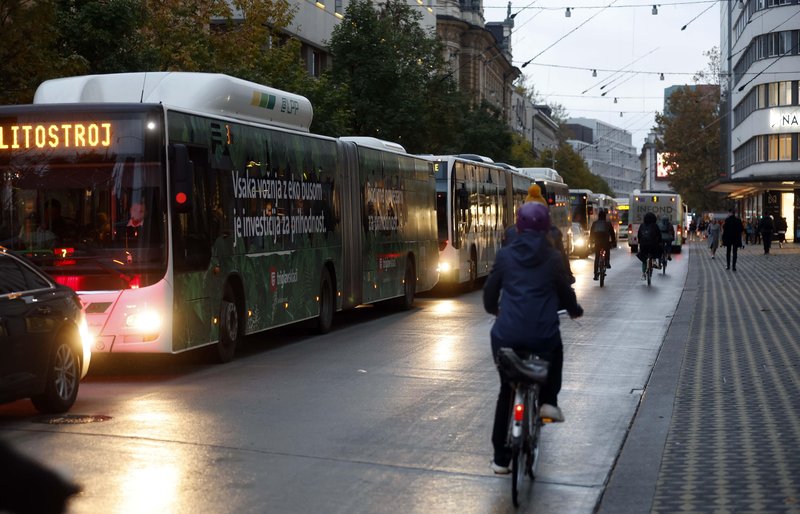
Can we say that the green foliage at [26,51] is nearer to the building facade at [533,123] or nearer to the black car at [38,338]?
the black car at [38,338]

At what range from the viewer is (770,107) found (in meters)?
84.4

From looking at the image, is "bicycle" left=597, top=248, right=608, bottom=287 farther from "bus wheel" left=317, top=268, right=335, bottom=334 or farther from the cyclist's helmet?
the cyclist's helmet

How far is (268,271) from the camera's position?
16547 millimetres

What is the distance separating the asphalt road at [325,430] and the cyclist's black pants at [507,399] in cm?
23

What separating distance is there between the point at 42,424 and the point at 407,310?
14.6 meters

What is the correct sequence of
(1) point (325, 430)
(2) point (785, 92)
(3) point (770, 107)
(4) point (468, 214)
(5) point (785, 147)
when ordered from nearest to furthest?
(1) point (325, 430), (4) point (468, 214), (2) point (785, 92), (5) point (785, 147), (3) point (770, 107)

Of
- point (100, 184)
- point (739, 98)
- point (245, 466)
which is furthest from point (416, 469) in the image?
point (739, 98)

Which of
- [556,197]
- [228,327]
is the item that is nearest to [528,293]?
[228,327]

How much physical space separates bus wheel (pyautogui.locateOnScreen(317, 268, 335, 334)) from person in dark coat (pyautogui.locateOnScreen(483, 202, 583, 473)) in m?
11.3

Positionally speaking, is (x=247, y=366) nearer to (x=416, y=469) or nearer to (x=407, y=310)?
(x=416, y=469)

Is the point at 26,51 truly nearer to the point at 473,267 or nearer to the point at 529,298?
the point at 529,298

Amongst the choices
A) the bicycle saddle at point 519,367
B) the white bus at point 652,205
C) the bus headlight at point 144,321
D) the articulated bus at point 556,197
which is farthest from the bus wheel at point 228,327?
the white bus at point 652,205

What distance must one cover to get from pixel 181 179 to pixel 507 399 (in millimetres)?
6405

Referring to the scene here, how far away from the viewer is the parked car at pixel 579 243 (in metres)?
59.3
